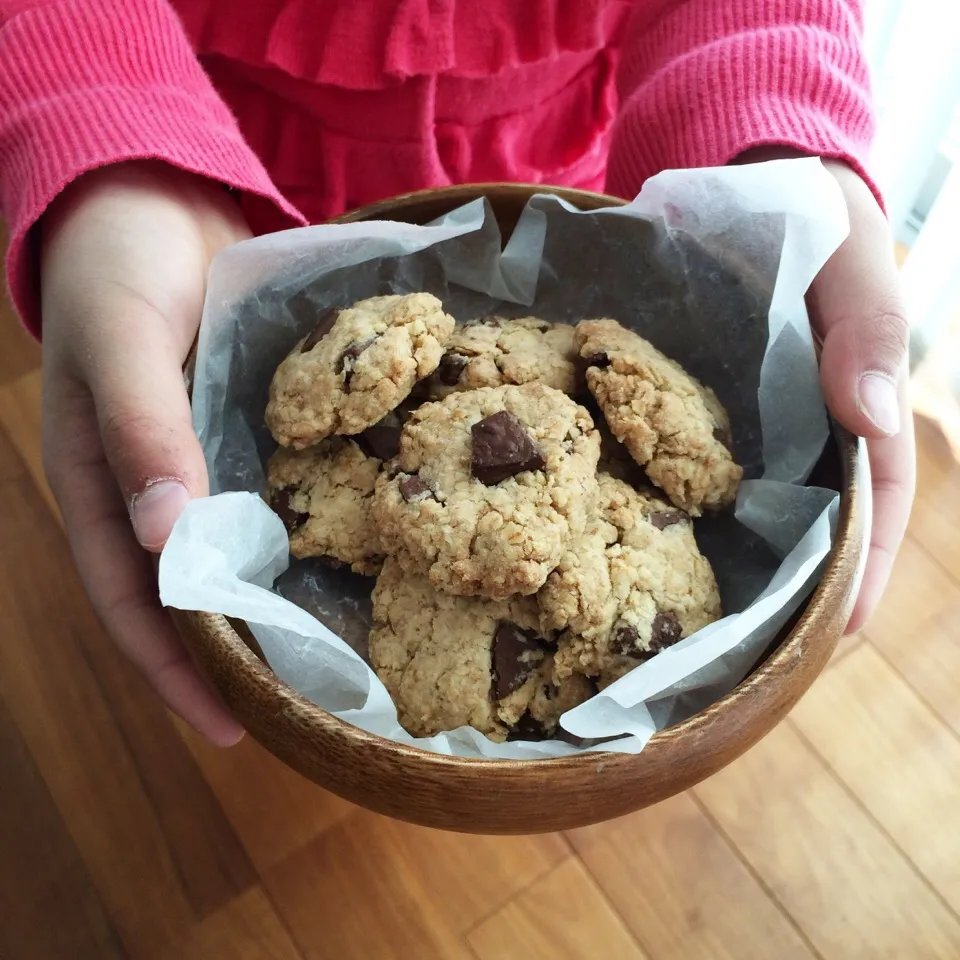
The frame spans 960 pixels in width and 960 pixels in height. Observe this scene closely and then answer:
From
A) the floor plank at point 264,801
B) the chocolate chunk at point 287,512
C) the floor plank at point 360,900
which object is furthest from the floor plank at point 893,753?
the chocolate chunk at point 287,512

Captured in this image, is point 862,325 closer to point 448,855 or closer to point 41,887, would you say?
point 448,855

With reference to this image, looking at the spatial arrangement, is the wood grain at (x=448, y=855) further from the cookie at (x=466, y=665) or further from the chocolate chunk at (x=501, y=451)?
the chocolate chunk at (x=501, y=451)

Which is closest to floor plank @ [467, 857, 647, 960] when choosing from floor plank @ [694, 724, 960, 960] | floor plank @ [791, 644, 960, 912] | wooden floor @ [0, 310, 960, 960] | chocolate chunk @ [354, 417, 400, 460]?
wooden floor @ [0, 310, 960, 960]

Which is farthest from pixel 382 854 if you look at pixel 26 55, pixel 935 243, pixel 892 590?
pixel 935 243

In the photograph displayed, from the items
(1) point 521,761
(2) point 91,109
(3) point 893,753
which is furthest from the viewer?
(3) point 893,753

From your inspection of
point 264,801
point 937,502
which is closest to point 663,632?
Answer: point 264,801

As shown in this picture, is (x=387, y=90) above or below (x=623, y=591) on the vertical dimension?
above

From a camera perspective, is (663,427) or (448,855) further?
(448,855)
